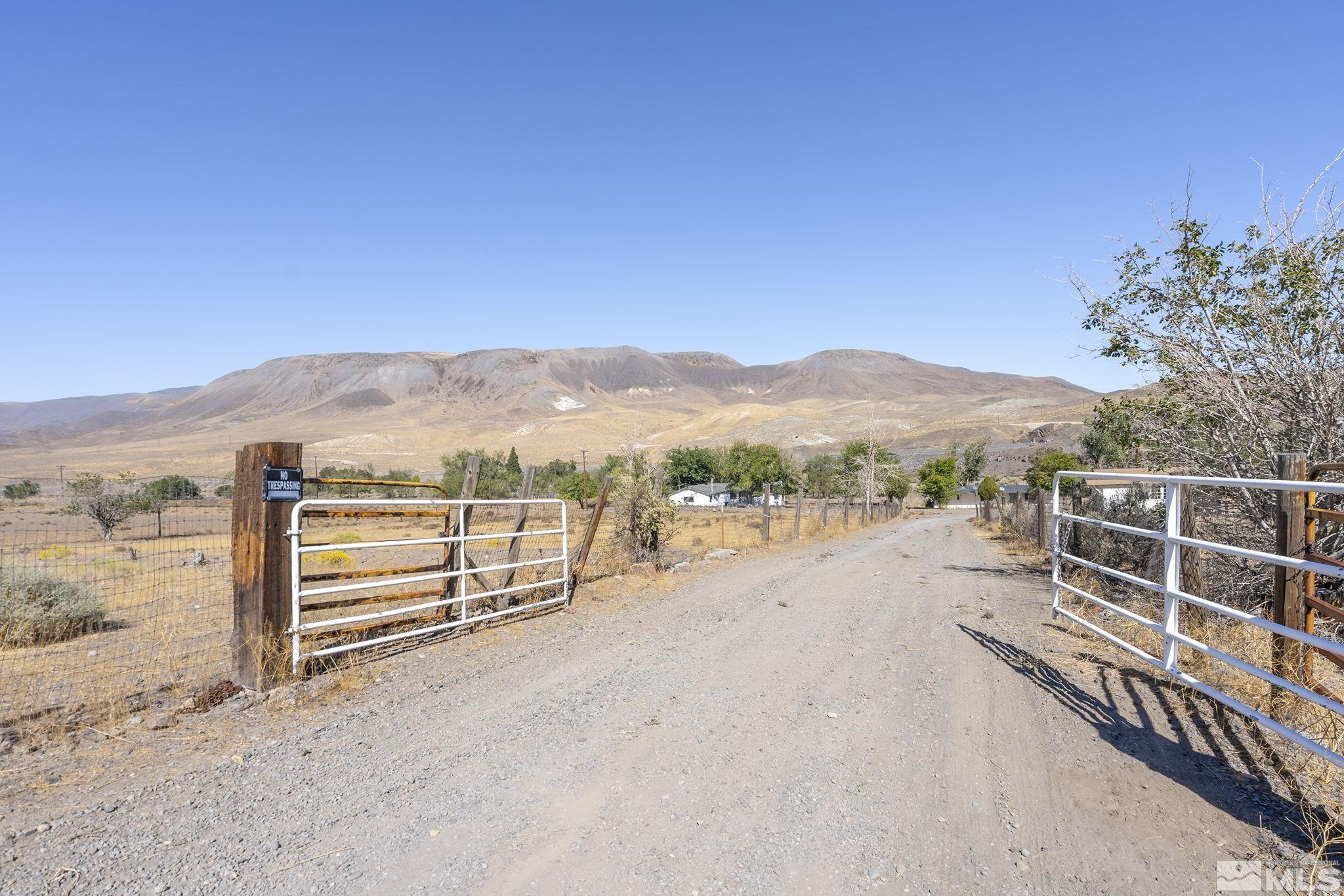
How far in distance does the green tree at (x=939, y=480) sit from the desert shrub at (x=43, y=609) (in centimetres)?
7014

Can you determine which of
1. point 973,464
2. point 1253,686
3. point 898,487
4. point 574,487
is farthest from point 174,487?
point 973,464

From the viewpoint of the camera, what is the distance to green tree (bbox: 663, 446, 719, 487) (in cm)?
8656

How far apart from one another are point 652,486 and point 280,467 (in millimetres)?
8708

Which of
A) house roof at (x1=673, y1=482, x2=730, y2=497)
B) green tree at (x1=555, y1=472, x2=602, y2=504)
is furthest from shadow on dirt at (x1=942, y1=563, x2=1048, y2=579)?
house roof at (x1=673, y1=482, x2=730, y2=497)

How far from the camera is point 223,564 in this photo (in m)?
20.6

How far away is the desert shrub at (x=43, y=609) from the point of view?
9.95m

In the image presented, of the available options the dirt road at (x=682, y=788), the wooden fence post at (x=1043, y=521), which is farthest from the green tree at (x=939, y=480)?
the dirt road at (x=682, y=788)

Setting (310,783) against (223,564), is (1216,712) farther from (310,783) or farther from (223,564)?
(223,564)

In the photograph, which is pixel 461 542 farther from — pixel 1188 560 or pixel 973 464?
pixel 973 464

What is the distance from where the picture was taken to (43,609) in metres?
10.4

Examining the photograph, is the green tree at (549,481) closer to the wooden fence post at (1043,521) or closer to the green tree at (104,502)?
the green tree at (104,502)

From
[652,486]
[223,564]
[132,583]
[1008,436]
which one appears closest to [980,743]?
[652,486]

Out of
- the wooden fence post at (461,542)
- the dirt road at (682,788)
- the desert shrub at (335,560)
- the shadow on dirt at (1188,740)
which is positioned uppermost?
the wooden fence post at (461,542)

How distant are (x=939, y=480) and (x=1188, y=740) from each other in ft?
235
